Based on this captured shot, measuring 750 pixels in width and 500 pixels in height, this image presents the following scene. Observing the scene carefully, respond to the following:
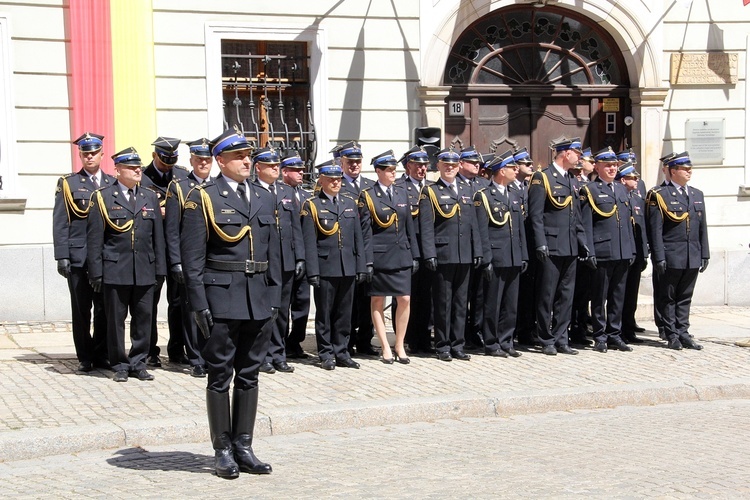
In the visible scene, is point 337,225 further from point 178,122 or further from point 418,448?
point 178,122

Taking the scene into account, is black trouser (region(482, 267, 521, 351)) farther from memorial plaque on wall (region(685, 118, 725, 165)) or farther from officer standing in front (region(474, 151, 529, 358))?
memorial plaque on wall (region(685, 118, 725, 165))

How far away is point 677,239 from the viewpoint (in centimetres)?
1198

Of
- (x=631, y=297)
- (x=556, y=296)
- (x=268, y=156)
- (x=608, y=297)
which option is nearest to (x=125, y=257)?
(x=268, y=156)

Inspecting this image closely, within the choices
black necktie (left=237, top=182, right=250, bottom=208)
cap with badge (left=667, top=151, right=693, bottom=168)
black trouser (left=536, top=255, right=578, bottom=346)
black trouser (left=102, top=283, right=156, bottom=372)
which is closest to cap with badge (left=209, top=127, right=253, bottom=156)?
black necktie (left=237, top=182, right=250, bottom=208)

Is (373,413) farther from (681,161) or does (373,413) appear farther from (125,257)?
(681,161)

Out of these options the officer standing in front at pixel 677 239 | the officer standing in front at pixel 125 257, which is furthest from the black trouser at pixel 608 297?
the officer standing in front at pixel 125 257

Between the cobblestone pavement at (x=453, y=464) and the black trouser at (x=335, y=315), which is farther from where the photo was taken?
the black trouser at (x=335, y=315)

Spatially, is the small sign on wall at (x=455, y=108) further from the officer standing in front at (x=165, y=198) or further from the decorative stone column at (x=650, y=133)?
the officer standing in front at (x=165, y=198)

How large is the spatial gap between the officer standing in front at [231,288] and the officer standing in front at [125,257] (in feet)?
9.46

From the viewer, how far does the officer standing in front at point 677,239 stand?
470 inches

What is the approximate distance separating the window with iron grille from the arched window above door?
6.64 feet

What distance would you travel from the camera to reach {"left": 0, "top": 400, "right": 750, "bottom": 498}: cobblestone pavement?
6.37 m

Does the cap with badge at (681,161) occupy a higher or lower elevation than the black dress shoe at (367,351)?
higher

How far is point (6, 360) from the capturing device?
1041 cm
